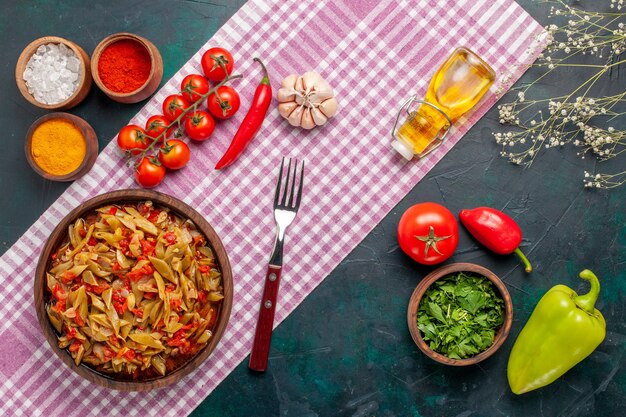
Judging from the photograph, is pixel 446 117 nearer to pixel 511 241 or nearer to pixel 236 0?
pixel 511 241

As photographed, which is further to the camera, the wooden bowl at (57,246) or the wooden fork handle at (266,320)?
the wooden fork handle at (266,320)

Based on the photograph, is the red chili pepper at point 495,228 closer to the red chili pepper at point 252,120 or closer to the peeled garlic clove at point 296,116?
the peeled garlic clove at point 296,116

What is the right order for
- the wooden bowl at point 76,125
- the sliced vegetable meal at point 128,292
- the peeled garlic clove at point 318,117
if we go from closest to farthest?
the sliced vegetable meal at point 128,292
the wooden bowl at point 76,125
the peeled garlic clove at point 318,117

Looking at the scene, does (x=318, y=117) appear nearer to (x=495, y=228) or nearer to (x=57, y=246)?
(x=495, y=228)

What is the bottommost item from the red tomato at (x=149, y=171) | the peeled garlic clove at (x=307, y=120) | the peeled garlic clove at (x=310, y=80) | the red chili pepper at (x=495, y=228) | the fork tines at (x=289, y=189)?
the red chili pepper at (x=495, y=228)

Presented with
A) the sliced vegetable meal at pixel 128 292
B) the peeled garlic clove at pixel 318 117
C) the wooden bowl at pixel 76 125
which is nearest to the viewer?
the sliced vegetable meal at pixel 128 292

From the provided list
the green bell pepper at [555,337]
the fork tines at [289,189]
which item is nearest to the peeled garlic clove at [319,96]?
the fork tines at [289,189]

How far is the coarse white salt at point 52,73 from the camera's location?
271 cm

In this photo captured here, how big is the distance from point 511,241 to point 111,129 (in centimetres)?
181

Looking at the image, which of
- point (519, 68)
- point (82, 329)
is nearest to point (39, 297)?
point (82, 329)

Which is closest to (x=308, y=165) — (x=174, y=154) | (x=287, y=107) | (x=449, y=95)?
(x=287, y=107)

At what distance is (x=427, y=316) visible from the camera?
9.12ft

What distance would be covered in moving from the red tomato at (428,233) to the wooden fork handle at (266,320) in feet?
1.87

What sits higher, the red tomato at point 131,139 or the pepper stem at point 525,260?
the red tomato at point 131,139
